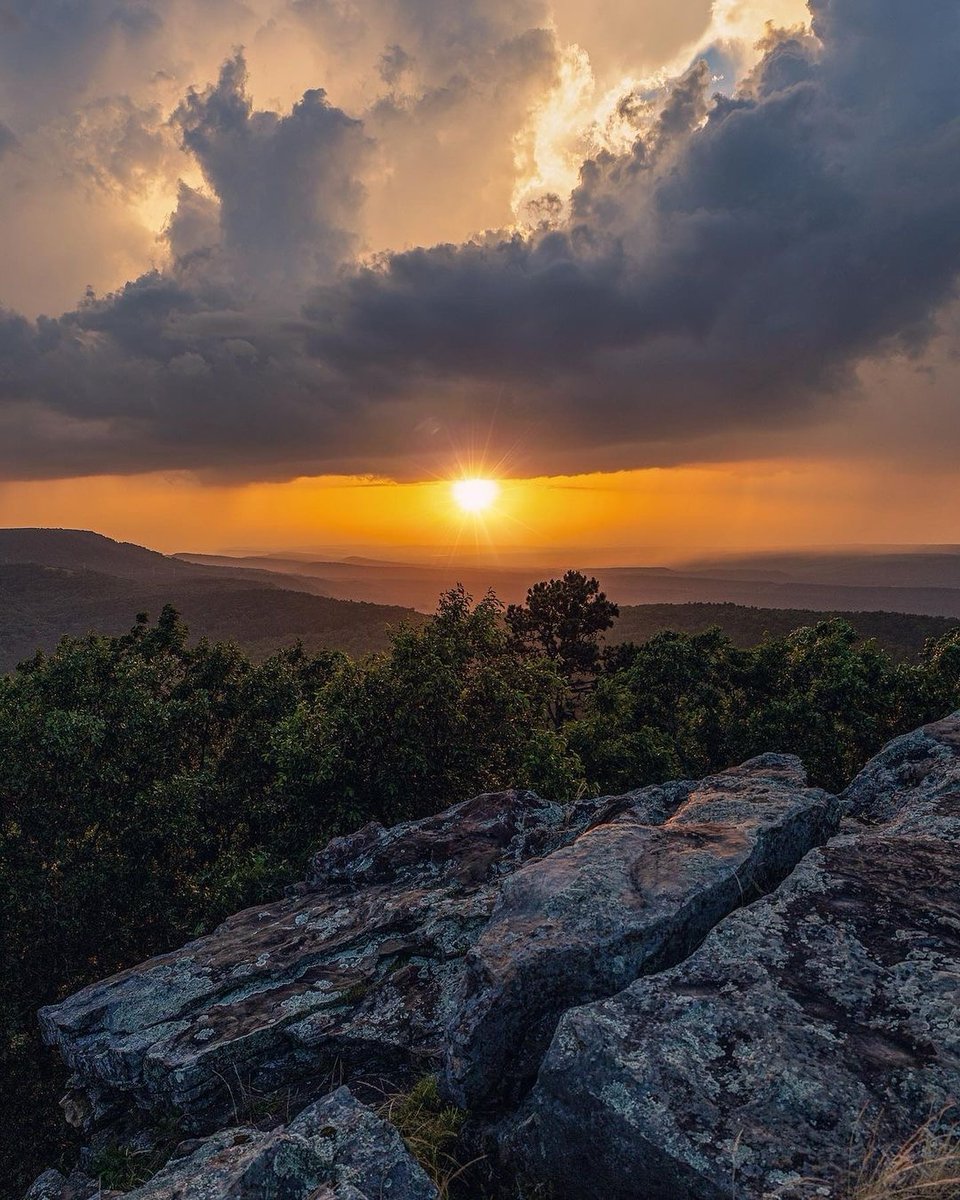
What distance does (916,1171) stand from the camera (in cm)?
480

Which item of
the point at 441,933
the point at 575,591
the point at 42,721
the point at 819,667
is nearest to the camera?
the point at 441,933

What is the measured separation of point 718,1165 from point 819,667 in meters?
30.6

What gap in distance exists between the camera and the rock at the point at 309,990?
9594 millimetres

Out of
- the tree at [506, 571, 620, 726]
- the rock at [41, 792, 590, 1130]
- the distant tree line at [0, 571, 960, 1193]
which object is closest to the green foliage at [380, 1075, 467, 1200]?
the rock at [41, 792, 590, 1130]

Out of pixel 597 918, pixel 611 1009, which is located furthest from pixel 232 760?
pixel 611 1009

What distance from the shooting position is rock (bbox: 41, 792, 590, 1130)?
378 inches

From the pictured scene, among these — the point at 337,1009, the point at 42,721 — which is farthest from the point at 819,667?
the point at 42,721

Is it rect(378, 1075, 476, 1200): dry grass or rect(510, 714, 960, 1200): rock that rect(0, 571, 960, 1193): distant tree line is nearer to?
rect(378, 1075, 476, 1200): dry grass

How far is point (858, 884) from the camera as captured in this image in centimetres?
808

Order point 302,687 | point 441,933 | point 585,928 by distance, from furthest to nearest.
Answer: point 302,687 → point 441,933 → point 585,928

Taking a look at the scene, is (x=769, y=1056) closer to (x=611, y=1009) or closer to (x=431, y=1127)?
(x=611, y=1009)

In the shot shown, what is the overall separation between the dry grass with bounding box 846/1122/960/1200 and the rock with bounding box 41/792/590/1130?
562 centimetres

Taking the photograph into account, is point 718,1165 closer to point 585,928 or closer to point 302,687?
point 585,928

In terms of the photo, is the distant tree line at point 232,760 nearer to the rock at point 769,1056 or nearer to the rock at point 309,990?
the rock at point 309,990
